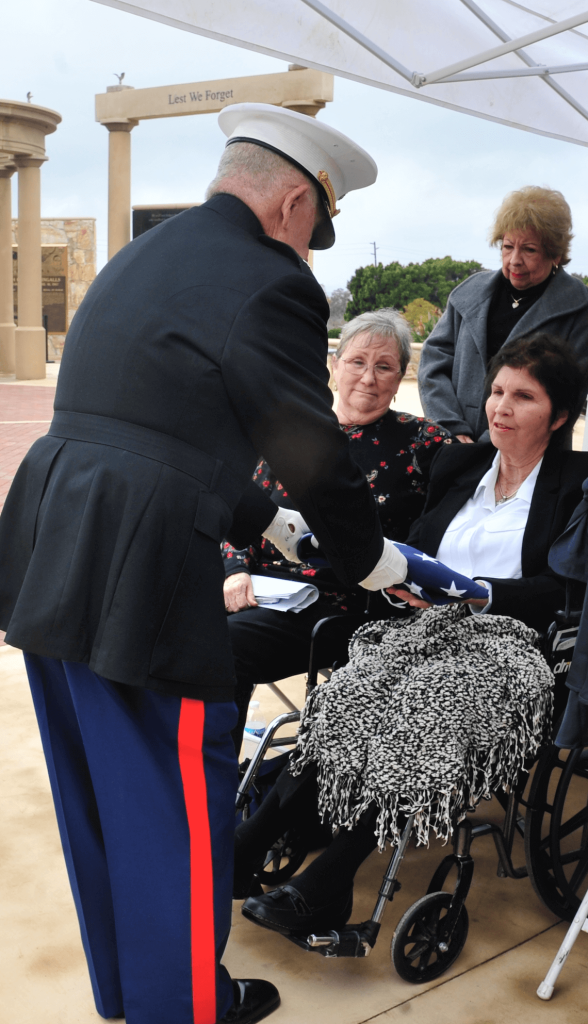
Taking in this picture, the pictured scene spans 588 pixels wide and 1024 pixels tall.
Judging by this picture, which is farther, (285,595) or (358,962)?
(285,595)

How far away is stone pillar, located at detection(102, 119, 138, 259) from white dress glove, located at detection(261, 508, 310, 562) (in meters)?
14.1

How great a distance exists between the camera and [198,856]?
5.38 feet

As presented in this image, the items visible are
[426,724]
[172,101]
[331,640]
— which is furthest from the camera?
[172,101]

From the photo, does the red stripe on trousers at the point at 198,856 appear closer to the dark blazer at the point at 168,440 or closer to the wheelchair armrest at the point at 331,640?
the dark blazer at the point at 168,440

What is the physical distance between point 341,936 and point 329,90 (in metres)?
11.6

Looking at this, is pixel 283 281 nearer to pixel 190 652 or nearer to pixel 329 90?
pixel 190 652

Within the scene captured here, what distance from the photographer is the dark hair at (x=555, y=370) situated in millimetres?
2496

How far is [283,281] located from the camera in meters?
1.52

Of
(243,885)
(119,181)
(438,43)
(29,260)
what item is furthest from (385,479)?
(29,260)

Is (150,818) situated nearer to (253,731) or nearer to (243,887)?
(243,887)

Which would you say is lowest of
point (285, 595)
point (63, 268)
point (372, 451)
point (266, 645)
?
point (266, 645)

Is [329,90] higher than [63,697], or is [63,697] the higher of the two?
[329,90]

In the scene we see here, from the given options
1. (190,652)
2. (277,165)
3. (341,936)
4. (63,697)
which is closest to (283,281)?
(277,165)

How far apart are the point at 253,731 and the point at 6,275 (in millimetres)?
15981
